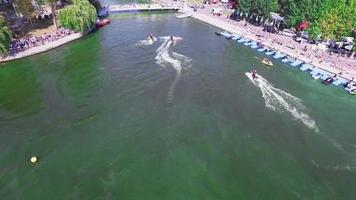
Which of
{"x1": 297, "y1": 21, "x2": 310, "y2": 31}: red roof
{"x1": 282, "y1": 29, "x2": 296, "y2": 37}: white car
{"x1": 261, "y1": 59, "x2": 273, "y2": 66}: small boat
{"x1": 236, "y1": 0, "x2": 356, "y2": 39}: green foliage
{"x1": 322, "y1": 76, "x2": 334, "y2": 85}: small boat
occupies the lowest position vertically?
{"x1": 322, "y1": 76, "x2": 334, "y2": 85}: small boat

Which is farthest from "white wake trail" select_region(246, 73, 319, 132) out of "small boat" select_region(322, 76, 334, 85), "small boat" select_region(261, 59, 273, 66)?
"small boat" select_region(322, 76, 334, 85)

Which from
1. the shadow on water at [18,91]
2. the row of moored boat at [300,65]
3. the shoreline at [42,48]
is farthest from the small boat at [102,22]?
the row of moored boat at [300,65]

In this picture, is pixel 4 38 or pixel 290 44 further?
pixel 290 44

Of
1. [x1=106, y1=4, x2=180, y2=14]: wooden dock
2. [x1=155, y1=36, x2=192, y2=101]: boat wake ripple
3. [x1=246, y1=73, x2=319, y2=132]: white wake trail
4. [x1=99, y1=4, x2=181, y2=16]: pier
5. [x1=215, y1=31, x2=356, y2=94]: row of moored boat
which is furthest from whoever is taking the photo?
[x1=106, y1=4, x2=180, y2=14]: wooden dock

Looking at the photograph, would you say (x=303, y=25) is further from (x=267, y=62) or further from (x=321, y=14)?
(x=267, y=62)

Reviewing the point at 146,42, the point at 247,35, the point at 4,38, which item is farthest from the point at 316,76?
the point at 4,38

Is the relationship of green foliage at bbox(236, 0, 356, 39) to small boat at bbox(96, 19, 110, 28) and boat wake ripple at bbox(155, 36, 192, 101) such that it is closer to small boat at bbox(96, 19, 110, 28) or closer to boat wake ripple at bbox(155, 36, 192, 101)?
boat wake ripple at bbox(155, 36, 192, 101)

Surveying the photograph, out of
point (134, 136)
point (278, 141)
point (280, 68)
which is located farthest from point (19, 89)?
point (280, 68)

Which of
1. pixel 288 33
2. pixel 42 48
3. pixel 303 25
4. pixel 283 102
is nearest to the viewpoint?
pixel 283 102
